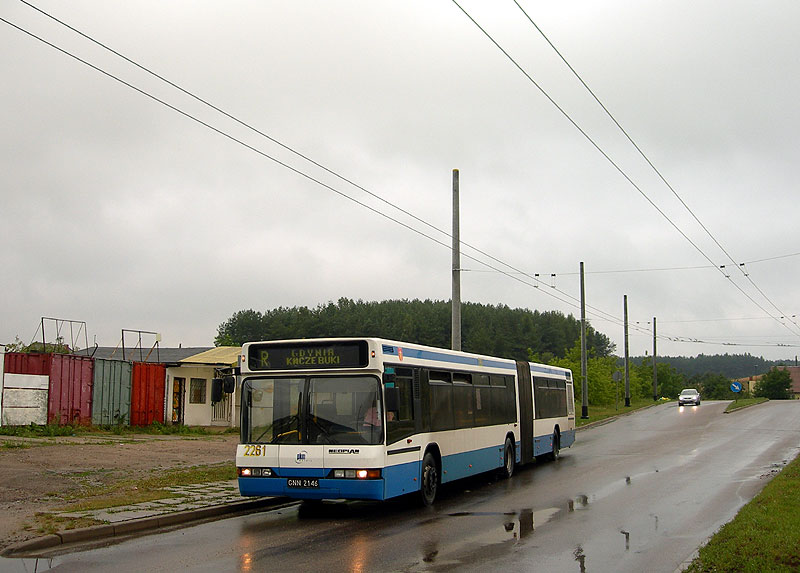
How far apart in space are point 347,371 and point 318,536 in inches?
104

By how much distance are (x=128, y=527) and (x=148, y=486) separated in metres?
4.37

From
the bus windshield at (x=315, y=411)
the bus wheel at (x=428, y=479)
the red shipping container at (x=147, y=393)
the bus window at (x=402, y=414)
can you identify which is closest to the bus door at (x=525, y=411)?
the bus wheel at (x=428, y=479)

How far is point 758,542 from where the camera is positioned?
9.09 meters

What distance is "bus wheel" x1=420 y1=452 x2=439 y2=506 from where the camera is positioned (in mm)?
14084

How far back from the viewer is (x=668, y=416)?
48312 millimetres

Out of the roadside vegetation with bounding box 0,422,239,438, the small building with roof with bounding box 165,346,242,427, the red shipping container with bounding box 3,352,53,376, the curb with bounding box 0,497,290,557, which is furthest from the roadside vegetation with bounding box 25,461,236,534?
the small building with roof with bounding box 165,346,242,427

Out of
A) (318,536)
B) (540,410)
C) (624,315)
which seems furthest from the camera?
(624,315)

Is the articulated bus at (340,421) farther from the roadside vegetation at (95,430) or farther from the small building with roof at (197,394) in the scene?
the small building with roof at (197,394)

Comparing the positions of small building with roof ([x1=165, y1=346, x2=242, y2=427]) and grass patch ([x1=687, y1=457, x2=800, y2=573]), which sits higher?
small building with roof ([x1=165, y1=346, x2=242, y2=427])

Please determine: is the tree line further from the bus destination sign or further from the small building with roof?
the bus destination sign

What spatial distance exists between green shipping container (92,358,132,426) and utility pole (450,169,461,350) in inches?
571

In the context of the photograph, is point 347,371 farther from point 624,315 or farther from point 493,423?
point 624,315

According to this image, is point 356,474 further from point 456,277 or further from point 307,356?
point 456,277

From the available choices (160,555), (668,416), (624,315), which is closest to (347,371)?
(160,555)
